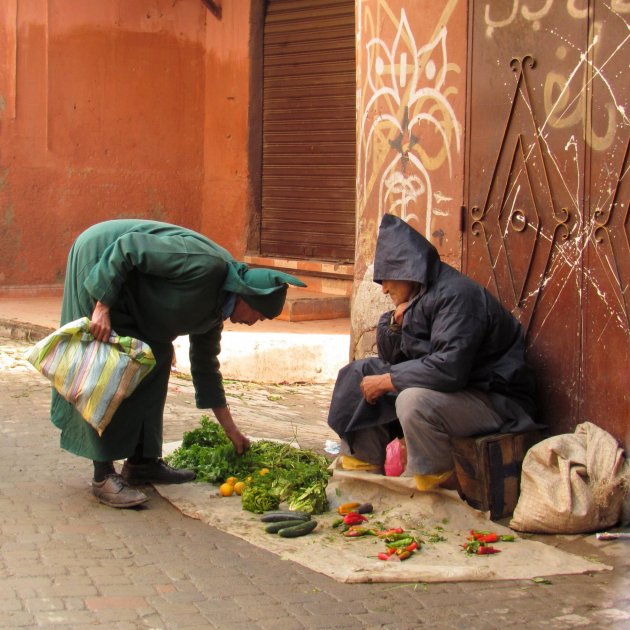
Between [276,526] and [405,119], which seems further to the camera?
[405,119]

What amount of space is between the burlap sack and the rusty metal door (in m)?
0.26

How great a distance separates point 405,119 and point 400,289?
5.16ft

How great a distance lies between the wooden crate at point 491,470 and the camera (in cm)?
473

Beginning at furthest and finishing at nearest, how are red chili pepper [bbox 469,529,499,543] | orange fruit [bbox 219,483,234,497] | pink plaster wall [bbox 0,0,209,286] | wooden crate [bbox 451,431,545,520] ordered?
1. pink plaster wall [bbox 0,0,209,286]
2. orange fruit [bbox 219,483,234,497]
3. wooden crate [bbox 451,431,545,520]
4. red chili pepper [bbox 469,529,499,543]

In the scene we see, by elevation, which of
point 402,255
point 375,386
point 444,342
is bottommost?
point 375,386

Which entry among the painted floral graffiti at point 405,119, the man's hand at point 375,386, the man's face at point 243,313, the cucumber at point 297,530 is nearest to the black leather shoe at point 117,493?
the cucumber at point 297,530

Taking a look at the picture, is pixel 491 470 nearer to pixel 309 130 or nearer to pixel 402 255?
pixel 402 255

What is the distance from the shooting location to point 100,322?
4848mm

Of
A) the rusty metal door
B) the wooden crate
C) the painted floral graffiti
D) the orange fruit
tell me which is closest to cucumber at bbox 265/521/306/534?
the orange fruit

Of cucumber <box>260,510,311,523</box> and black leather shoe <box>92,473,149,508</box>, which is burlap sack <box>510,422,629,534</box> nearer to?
cucumber <box>260,510,311,523</box>

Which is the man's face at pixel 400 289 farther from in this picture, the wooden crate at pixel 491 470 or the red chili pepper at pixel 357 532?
the red chili pepper at pixel 357 532

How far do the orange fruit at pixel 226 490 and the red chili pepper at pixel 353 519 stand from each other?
26.9 inches

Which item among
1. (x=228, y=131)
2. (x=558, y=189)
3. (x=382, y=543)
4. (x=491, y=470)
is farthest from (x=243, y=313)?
(x=228, y=131)

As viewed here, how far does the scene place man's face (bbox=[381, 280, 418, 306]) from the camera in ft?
16.5
